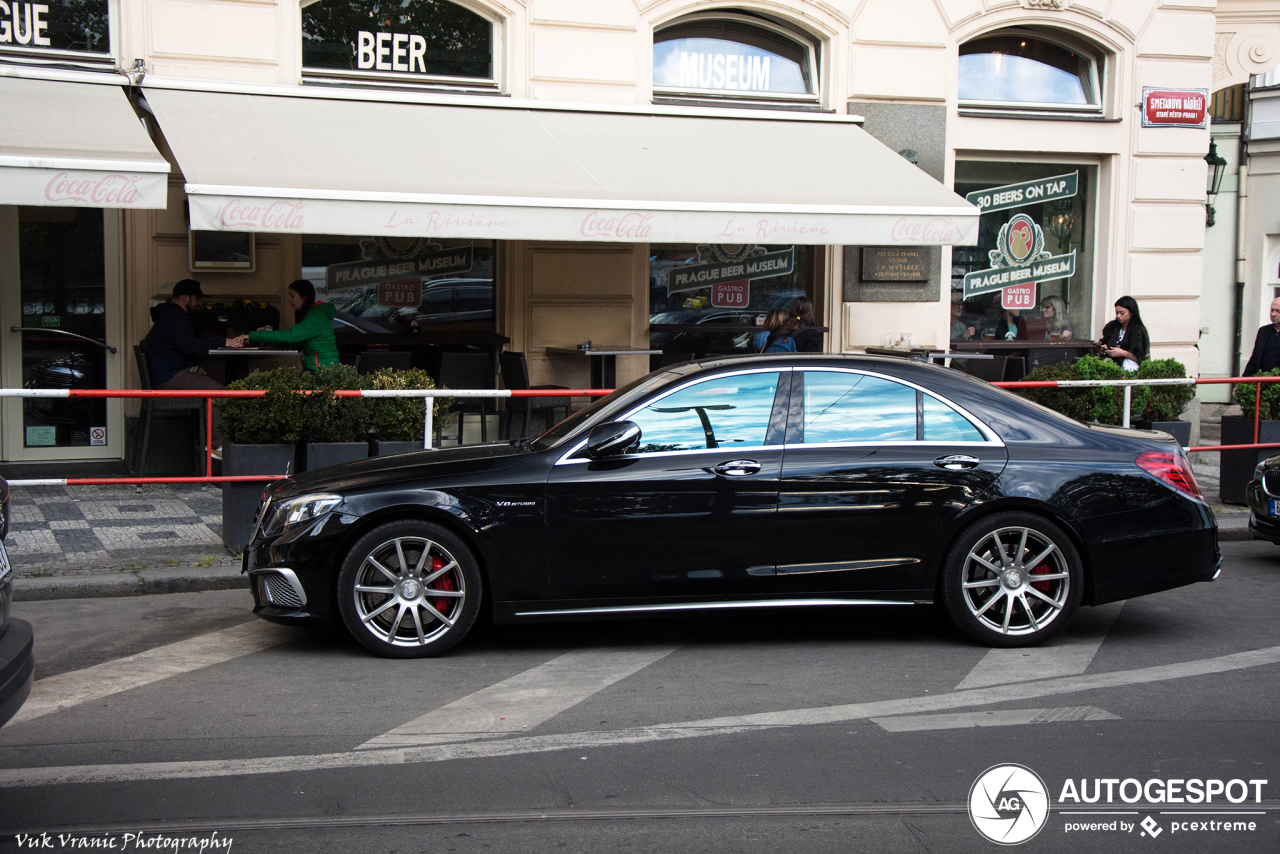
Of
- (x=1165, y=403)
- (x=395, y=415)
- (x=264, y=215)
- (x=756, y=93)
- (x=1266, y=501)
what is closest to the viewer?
(x=1266, y=501)

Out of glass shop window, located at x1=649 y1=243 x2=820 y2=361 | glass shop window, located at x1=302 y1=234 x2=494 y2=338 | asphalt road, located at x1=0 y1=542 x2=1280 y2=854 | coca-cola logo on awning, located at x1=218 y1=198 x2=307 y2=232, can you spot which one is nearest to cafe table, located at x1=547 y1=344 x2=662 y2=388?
glass shop window, located at x1=649 y1=243 x2=820 y2=361

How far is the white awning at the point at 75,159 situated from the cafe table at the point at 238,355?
190cm

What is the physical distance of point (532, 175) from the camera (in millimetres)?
10625

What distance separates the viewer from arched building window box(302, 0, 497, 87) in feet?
39.0

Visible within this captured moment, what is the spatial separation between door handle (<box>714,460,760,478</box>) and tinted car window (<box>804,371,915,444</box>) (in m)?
0.34

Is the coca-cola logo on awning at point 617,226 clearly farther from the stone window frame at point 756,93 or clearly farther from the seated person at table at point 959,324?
the seated person at table at point 959,324

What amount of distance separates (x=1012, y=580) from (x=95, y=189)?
7114 millimetres

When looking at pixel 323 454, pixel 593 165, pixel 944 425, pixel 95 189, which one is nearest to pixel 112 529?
pixel 323 454

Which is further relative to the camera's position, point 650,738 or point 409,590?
point 409,590

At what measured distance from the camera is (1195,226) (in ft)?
46.9

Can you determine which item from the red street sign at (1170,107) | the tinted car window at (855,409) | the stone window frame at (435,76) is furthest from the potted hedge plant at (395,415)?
the red street sign at (1170,107)

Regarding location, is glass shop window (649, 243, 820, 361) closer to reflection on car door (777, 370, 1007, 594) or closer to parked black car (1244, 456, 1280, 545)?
parked black car (1244, 456, 1280, 545)

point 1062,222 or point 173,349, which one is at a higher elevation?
point 1062,222

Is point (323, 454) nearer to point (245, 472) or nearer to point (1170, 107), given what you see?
point (245, 472)
